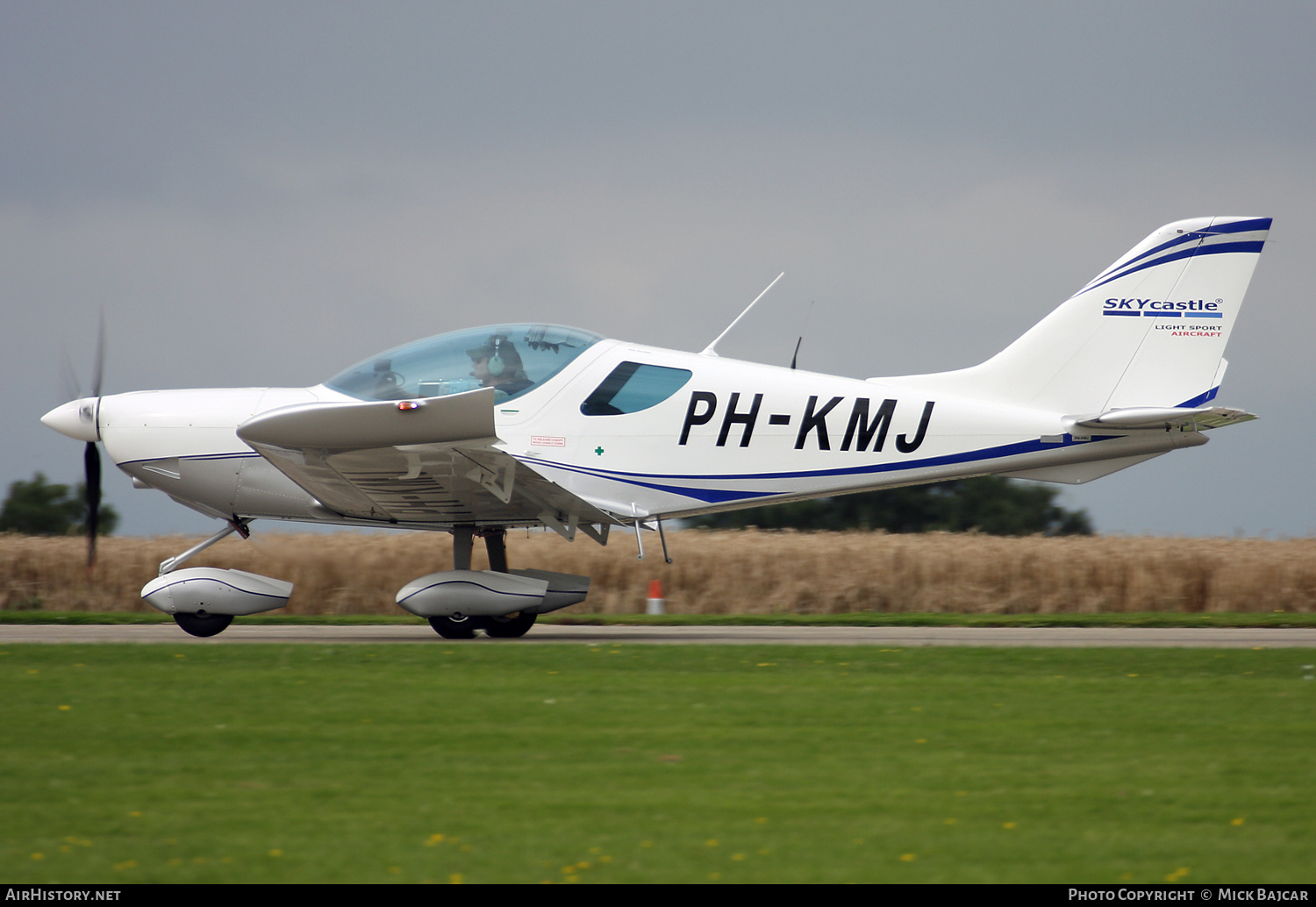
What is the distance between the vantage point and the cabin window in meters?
10.1

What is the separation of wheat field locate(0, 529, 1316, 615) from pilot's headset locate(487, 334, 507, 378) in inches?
226

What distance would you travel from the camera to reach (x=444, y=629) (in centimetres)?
1016

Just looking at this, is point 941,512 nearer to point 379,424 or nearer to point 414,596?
point 414,596

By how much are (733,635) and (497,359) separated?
11.4 ft

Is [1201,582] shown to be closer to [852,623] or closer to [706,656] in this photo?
[852,623]

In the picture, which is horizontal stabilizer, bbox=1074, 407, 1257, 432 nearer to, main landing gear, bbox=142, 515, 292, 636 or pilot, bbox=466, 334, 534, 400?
pilot, bbox=466, 334, 534, 400

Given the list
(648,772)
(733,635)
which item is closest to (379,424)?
(648,772)

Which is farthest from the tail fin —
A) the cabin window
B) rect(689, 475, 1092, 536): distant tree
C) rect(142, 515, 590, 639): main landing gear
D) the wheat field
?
rect(689, 475, 1092, 536): distant tree

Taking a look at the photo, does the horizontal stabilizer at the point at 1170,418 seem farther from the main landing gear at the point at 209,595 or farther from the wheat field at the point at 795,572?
the main landing gear at the point at 209,595

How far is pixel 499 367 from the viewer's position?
9.92 metres

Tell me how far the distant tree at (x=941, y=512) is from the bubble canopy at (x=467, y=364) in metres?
16.6

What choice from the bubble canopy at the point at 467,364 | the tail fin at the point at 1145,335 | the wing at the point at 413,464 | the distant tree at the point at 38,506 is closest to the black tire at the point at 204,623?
the wing at the point at 413,464

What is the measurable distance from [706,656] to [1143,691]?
3059 millimetres

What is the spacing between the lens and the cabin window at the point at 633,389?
10.1 m
